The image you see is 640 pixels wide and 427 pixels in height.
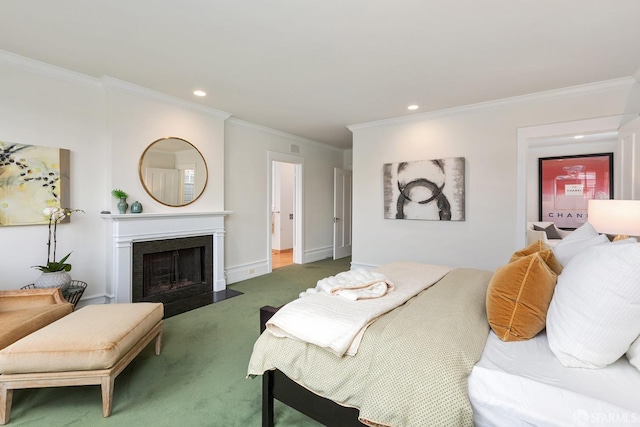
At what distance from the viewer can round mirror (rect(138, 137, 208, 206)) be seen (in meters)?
3.58

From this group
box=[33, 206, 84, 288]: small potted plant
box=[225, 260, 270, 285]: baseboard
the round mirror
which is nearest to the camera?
box=[33, 206, 84, 288]: small potted plant

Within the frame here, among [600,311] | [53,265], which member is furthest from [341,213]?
[600,311]

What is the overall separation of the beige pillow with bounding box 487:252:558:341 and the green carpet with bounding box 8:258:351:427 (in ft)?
3.97

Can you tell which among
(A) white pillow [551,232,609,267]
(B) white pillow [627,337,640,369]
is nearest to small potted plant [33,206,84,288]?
(B) white pillow [627,337,640,369]

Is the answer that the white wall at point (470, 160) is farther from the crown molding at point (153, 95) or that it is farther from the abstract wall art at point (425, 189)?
the crown molding at point (153, 95)

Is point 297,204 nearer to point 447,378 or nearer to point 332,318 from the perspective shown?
point 332,318

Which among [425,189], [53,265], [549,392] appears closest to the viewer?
[549,392]

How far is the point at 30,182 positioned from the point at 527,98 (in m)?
5.33

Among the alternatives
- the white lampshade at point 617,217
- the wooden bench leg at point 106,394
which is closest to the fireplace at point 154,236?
the wooden bench leg at point 106,394

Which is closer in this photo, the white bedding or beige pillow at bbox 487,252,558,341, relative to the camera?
the white bedding

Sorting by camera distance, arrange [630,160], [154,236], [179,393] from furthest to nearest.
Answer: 1. [154,236]
2. [630,160]
3. [179,393]

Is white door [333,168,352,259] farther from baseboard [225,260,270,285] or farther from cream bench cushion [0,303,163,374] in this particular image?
cream bench cushion [0,303,163,374]

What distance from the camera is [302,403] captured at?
4.98 ft

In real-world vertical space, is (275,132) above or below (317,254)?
above
